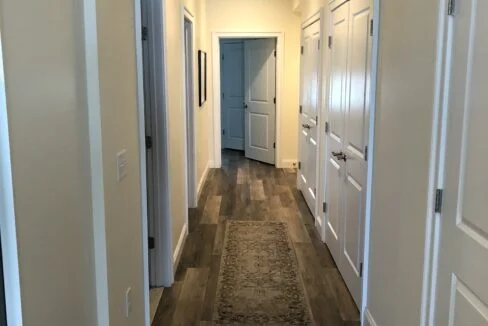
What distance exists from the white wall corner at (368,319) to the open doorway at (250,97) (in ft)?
16.9

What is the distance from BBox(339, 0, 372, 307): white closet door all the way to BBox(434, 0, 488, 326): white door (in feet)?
3.65

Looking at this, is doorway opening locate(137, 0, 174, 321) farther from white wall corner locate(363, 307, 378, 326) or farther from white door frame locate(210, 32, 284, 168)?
white door frame locate(210, 32, 284, 168)

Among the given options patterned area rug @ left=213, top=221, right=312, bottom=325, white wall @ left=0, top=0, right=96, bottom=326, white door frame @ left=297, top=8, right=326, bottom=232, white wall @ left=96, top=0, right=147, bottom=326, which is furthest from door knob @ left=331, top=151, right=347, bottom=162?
white wall @ left=0, top=0, right=96, bottom=326

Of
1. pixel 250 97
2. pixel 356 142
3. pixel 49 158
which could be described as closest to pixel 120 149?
pixel 49 158

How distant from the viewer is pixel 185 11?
4.70m

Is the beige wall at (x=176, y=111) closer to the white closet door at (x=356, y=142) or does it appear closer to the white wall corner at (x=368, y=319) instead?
the white closet door at (x=356, y=142)

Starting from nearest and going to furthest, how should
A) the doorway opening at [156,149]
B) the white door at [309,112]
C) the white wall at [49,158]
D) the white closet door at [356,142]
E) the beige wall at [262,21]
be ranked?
1. the white wall at [49,158]
2. the white closet door at [356,142]
3. the doorway opening at [156,149]
4. the white door at [309,112]
5. the beige wall at [262,21]

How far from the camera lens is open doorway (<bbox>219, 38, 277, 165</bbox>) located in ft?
25.9

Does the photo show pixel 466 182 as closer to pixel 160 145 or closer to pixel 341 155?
pixel 341 155

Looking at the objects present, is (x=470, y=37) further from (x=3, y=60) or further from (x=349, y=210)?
(x=349, y=210)

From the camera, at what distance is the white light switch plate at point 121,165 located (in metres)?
2.17

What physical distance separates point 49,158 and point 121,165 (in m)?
0.72

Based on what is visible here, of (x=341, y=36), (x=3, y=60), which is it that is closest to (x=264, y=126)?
(x=341, y=36)

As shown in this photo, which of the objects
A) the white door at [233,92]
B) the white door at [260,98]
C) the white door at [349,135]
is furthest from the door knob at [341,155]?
the white door at [233,92]
